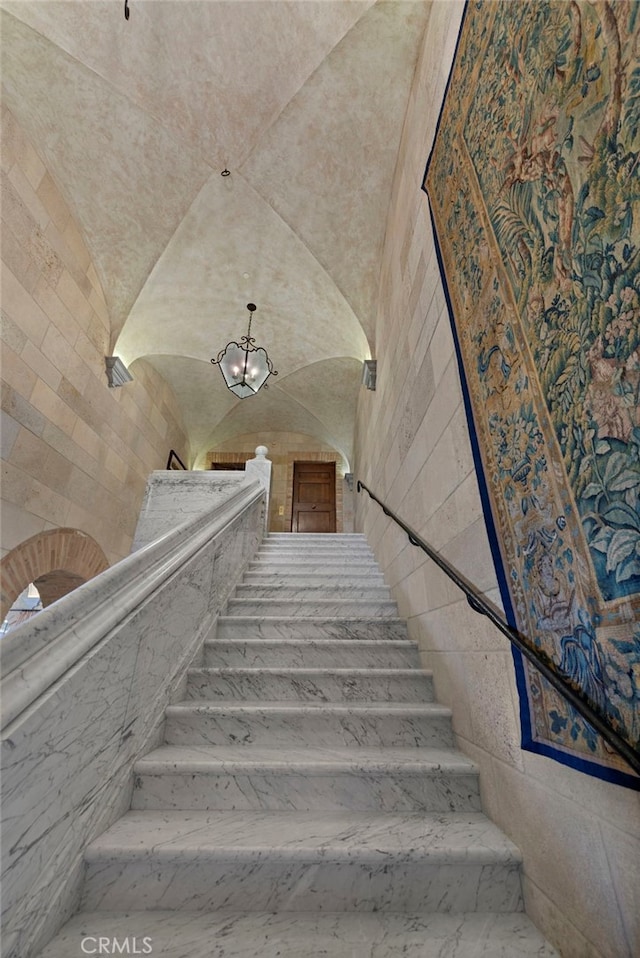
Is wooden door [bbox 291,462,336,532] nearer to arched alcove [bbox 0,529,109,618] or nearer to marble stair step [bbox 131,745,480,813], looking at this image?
arched alcove [bbox 0,529,109,618]

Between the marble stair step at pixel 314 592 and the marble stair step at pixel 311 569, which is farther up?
the marble stair step at pixel 311 569

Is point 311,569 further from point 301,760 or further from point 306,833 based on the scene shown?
point 306,833

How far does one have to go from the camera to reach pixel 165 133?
3.38 m

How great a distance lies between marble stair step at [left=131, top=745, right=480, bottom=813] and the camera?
3.96 feet

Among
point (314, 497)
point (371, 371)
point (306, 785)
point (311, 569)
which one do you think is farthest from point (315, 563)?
point (314, 497)

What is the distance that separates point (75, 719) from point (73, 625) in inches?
9.2

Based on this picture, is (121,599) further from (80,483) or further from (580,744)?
(80,483)

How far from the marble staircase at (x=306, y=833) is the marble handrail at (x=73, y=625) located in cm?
50

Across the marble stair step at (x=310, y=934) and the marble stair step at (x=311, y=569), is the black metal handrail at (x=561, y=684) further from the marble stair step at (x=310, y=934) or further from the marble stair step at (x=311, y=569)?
the marble stair step at (x=311, y=569)

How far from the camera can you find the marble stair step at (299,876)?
0.95 meters

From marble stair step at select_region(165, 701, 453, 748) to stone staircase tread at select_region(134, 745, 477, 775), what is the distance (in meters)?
0.04

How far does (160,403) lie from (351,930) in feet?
20.0

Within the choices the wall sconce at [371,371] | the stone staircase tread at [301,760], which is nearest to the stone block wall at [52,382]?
the stone staircase tread at [301,760]

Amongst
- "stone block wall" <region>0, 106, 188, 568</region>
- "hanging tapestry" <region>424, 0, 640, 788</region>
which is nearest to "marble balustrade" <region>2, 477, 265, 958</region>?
"hanging tapestry" <region>424, 0, 640, 788</region>
